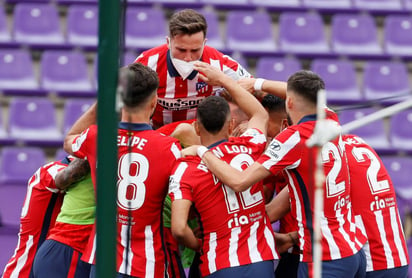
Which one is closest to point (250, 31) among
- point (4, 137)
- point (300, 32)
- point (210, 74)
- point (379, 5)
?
point (300, 32)

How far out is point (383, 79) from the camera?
10.2 metres

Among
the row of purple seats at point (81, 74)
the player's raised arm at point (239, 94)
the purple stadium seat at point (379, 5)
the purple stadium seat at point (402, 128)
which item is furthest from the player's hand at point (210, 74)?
the purple stadium seat at point (379, 5)

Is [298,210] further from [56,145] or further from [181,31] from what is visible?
[56,145]

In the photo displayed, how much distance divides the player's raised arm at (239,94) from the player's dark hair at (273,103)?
253 mm

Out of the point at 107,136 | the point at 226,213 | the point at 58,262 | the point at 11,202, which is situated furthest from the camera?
the point at 11,202

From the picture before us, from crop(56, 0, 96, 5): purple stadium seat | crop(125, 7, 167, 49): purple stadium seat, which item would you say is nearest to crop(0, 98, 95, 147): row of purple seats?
crop(125, 7, 167, 49): purple stadium seat

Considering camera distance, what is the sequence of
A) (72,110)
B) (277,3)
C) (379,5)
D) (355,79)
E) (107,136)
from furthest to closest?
(379,5) < (277,3) < (355,79) < (72,110) < (107,136)

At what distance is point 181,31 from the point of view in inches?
193

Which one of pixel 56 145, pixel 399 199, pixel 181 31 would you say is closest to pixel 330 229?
pixel 181 31

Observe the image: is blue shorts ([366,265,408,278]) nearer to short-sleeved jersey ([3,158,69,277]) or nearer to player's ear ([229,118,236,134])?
player's ear ([229,118,236,134])

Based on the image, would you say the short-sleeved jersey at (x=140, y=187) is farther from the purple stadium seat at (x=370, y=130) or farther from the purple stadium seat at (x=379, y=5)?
the purple stadium seat at (x=379, y=5)

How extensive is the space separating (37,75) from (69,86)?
615 mm

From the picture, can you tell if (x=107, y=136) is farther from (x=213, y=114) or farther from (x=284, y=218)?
(x=284, y=218)

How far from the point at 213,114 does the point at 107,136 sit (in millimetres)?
1164
